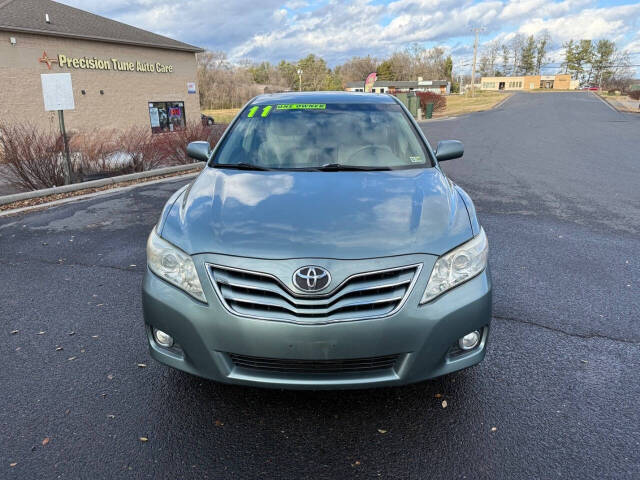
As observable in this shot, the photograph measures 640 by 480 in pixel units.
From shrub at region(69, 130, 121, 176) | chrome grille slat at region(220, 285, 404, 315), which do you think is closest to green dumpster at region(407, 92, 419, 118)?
shrub at region(69, 130, 121, 176)

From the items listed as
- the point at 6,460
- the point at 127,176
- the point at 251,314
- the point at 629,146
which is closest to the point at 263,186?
the point at 251,314

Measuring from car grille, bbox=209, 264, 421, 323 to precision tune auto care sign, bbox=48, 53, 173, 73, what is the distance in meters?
21.9

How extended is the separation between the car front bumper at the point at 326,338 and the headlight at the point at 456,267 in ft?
0.11

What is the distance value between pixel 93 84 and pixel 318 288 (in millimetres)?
23252

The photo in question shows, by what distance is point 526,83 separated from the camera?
5108 inches

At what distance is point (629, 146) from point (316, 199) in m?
16.3

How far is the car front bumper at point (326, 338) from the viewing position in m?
2.29

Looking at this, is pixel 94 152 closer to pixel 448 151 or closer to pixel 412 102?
pixel 448 151

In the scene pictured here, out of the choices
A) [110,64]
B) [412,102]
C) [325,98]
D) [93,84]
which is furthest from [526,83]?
[325,98]

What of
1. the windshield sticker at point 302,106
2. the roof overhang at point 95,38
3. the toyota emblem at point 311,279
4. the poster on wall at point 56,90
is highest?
A: the roof overhang at point 95,38

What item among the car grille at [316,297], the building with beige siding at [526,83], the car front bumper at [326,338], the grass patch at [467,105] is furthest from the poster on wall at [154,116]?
the building with beige siding at [526,83]

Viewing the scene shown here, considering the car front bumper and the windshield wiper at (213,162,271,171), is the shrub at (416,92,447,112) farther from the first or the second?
the car front bumper

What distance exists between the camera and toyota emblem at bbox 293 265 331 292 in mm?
2314

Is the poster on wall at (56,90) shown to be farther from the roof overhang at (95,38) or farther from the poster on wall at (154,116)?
the poster on wall at (154,116)
